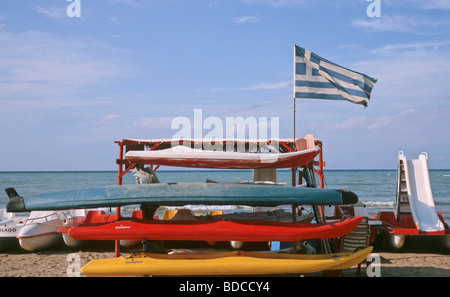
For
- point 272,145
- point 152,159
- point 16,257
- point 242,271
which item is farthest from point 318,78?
point 16,257

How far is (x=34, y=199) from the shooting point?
298 inches

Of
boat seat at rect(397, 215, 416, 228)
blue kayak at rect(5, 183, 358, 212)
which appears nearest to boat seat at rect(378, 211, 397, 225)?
boat seat at rect(397, 215, 416, 228)

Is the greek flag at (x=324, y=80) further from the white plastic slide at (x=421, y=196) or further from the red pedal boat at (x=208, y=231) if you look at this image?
the red pedal boat at (x=208, y=231)

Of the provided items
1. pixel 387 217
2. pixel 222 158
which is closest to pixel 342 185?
pixel 387 217

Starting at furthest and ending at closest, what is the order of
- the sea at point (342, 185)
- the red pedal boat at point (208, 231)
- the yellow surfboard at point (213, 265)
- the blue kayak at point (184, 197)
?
the sea at point (342, 185) → the blue kayak at point (184, 197) → the red pedal boat at point (208, 231) → the yellow surfboard at point (213, 265)

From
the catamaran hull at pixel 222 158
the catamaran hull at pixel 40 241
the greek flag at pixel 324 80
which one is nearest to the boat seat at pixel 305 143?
the catamaran hull at pixel 222 158

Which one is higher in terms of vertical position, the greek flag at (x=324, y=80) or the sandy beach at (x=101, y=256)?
the greek flag at (x=324, y=80)

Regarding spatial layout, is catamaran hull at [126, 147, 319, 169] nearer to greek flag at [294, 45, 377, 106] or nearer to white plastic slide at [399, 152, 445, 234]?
greek flag at [294, 45, 377, 106]

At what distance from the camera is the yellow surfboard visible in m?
6.97

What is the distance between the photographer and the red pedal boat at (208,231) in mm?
7215

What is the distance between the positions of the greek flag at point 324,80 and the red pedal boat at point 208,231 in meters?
3.56

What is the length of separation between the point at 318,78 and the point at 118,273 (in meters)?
6.24

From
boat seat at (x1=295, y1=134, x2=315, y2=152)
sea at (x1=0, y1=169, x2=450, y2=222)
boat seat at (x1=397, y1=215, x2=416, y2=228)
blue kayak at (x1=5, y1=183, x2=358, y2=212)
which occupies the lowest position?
sea at (x1=0, y1=169, x2=450, y2=222)

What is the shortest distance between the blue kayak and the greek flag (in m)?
3.09
